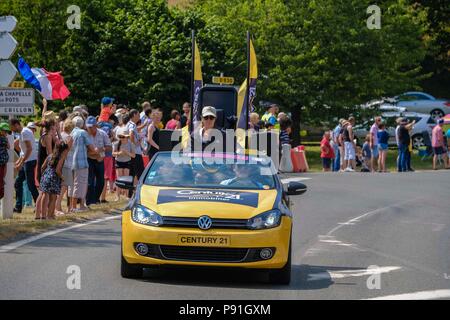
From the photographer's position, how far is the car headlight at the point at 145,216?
11.5m

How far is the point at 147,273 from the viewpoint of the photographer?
1223 cm

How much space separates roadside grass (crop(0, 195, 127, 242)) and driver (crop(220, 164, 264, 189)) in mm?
3899

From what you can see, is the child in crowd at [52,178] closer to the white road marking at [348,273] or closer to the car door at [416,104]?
the white road marking at [348,273]

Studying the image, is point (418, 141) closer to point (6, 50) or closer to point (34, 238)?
point (6, 50)

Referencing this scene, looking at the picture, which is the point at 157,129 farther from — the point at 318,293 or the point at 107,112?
the point at 318,293

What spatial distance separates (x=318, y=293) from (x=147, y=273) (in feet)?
6.92

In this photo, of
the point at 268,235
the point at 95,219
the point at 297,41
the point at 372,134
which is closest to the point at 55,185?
the point at 95,219

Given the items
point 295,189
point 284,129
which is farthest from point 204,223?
point 284,129

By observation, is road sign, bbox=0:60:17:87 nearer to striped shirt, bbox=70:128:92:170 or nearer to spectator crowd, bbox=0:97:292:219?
spectator crowd, bbox=0:97:292:219

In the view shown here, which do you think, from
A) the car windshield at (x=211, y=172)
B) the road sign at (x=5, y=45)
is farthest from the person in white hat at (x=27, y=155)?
the car windshield at (x=211, y=172)

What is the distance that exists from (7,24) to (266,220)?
747 centimetres

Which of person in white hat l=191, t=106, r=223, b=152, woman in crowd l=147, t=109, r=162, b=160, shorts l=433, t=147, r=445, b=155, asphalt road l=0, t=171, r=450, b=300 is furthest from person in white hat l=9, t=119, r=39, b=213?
shorts l=433, t=147, r=445, b=155

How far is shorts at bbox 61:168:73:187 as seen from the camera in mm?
18812

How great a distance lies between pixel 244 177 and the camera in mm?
12719
